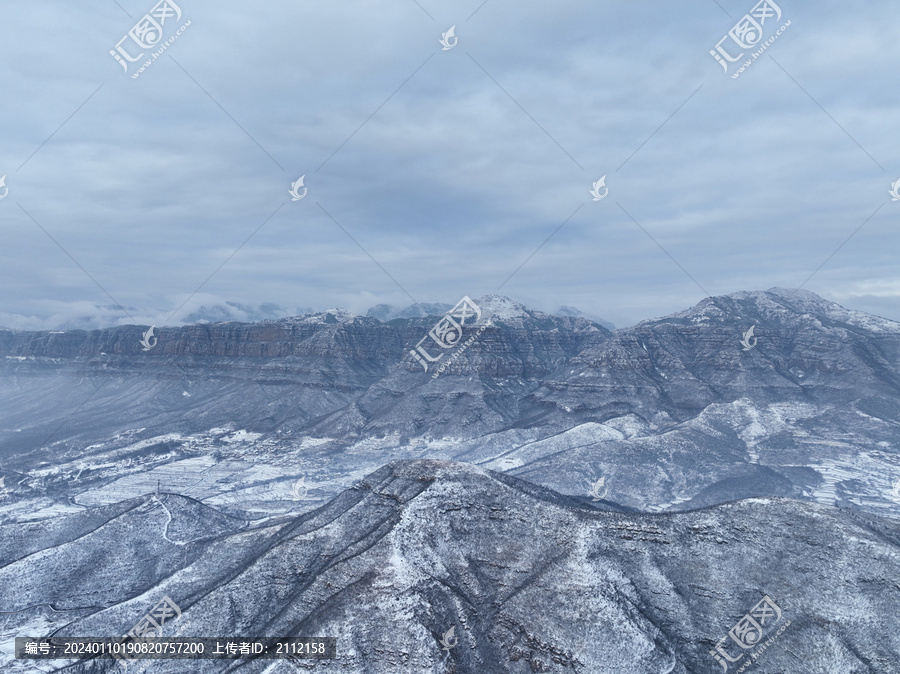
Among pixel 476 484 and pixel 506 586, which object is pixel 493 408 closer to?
pixel 476 484

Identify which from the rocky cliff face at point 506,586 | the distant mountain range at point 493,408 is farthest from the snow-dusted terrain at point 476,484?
the distant mountain range at point 493,408

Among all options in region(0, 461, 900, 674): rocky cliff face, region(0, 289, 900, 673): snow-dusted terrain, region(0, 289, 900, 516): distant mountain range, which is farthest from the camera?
region(0, 289, 900, 516): distant mountain range

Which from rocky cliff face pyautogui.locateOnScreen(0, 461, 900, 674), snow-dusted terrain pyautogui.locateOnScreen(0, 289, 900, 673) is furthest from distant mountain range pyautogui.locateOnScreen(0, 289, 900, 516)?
rocky cliff face pyautogui.locateOnScreen(0, 461, 900, 674)

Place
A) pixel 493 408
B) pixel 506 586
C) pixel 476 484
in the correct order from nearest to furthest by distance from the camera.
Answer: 1. pixel 506 586
2. pixel 476 484
3. pixel 493 408

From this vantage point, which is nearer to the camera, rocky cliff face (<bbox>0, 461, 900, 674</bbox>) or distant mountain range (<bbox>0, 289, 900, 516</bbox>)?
rocky cliff face (<bbox>0, 461, 900, 674</bbox>)

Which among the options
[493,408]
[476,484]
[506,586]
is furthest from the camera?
[493,408]

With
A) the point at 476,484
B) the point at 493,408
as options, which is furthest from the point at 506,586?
the point at 493,408

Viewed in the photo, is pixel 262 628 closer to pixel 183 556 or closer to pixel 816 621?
pixel 183 556

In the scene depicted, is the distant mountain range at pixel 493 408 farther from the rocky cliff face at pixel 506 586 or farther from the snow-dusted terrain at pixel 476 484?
the rocky cliff face at pixel 506 586

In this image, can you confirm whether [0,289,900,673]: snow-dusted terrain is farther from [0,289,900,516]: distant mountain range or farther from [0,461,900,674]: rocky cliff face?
[0,289,900,516]: distant mountain range
